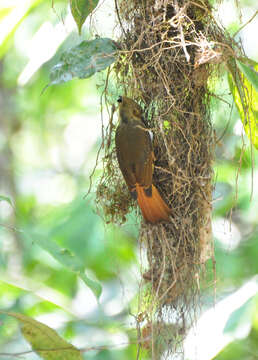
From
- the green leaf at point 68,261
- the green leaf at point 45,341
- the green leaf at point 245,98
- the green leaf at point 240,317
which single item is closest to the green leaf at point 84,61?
the green leaf at point 245,98

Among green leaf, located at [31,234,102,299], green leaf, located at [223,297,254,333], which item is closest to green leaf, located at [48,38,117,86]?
green leaf, located at [31,234,102,299]

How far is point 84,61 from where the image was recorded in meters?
2.01

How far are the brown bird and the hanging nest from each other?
1.6 inches

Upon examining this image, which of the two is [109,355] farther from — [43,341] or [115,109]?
[115,109]

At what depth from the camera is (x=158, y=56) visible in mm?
2012

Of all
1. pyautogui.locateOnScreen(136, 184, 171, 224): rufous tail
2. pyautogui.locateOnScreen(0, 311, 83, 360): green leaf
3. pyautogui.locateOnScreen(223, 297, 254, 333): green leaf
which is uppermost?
pyautogui.locateOnScreen(136, 184, 171, 224): rufous tail

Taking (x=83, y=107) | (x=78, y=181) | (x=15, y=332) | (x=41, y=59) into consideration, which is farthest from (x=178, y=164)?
(x=83, y=107)

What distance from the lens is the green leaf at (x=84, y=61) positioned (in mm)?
1985

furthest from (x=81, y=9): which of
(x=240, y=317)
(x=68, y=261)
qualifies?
(x=240, y=317)

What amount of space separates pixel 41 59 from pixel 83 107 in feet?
10.5

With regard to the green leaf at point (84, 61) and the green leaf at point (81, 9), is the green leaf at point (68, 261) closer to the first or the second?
the green leaf at point (84, 61)

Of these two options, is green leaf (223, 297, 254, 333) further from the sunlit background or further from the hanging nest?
the hanging nest

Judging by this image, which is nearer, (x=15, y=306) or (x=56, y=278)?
(x=15, y=306)

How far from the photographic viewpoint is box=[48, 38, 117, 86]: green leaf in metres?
Answer: 1.99
